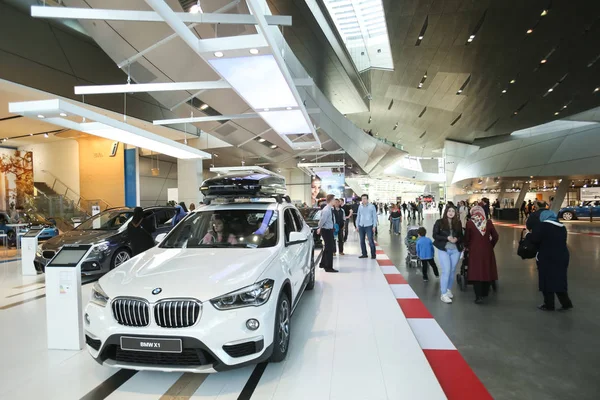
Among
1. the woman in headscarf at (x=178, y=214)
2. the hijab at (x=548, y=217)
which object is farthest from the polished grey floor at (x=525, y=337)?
the woman in headscarf at (x=178, y=214)

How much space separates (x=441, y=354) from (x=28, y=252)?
31.0 feet

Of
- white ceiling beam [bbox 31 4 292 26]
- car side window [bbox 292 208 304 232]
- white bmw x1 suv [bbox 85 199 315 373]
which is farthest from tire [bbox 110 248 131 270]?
white ceiling beam [bbox 31 4 292 26]

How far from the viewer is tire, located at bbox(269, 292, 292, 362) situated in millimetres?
3193

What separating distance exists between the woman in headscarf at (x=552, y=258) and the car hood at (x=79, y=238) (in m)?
8.23

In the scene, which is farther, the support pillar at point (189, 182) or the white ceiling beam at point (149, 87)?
the support pillar at point (189, 182)

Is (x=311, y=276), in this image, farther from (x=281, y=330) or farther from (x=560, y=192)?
(x=560, y=192)

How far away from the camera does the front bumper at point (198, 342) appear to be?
2.70m

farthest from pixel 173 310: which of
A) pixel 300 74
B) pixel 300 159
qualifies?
pixel 300 159

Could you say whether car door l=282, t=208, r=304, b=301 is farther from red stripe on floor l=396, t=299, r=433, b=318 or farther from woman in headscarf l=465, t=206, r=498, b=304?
woman in headscarf l=465, t=206, r=498, b=304

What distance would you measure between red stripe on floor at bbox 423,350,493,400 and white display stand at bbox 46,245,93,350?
4.02m

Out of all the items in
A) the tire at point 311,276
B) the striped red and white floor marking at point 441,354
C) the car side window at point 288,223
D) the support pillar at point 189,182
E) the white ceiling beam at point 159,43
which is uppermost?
the white ceiling beam at point 159,43

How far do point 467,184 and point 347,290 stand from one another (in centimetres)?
3362

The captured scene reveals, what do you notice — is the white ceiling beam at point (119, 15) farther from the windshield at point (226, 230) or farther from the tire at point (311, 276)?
the tire at point (311, 276)

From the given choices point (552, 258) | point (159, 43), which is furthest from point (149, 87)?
point (552, 258)
